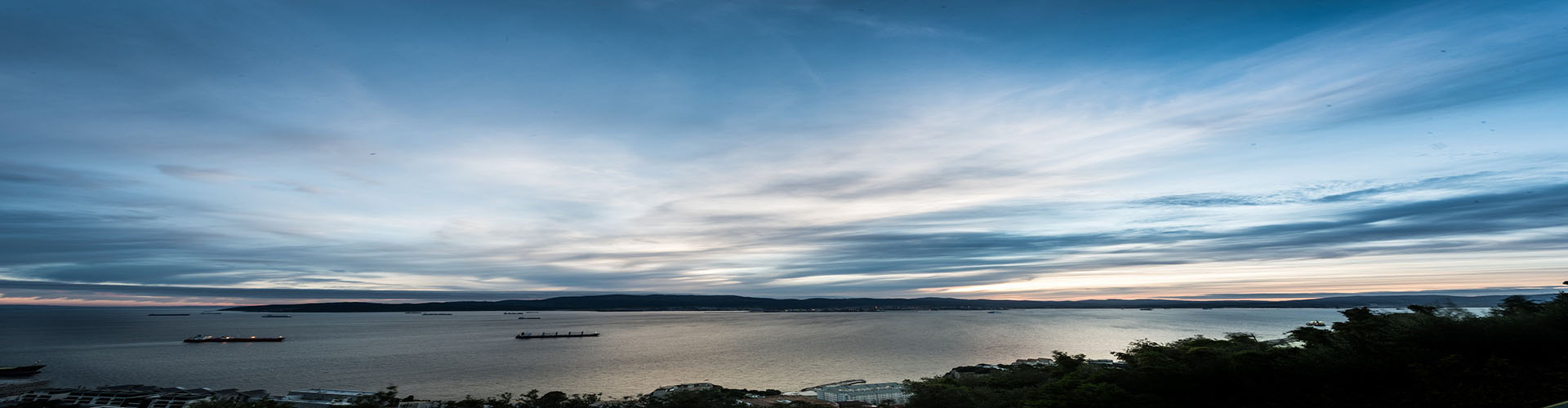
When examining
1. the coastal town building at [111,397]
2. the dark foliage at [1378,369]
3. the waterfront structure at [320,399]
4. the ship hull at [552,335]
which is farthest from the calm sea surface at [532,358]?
the dark foliage at [1378,369]

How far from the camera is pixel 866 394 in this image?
41.8m

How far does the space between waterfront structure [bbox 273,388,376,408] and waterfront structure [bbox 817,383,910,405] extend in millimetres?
29140

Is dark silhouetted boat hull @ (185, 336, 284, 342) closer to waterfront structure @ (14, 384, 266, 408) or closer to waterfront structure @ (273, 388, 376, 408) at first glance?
waterfront structure @ (14, 384, 266, 408)

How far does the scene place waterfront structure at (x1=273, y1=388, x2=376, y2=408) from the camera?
39.5 meters

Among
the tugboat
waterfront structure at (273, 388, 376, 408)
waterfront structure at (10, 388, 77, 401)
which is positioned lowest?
the tugboat

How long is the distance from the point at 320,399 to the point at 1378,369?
54.1 m

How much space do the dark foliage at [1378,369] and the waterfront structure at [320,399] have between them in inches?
1518

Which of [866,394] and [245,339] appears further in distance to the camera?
[245,339]

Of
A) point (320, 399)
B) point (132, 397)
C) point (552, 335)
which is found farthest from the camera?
point (552, 335)

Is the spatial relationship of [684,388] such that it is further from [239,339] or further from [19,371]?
[239,339]

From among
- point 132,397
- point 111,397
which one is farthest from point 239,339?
point 132,397

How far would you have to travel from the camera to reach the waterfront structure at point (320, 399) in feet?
129

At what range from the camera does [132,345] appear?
345ft

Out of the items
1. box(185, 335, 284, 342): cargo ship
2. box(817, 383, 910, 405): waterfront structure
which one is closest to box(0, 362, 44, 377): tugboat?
box(185, 335, 284, 342): cargo ship
